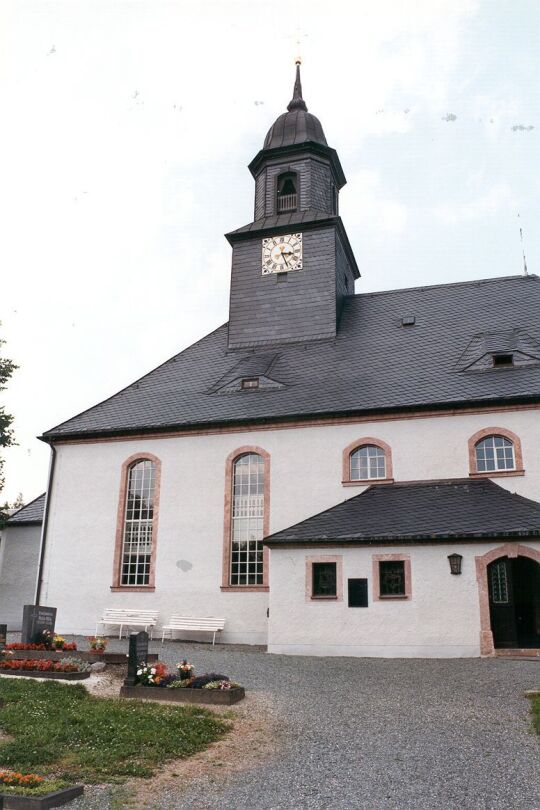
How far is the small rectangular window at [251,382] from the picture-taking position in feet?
76.8

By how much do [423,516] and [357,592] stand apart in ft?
8.19

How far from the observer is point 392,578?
17.5 m

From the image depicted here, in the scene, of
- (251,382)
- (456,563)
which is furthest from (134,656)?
(251,382)

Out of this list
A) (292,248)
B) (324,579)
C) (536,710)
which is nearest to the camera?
(536,710)

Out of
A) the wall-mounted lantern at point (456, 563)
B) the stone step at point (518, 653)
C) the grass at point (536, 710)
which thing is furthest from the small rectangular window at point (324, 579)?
the grass at point (536, 710)

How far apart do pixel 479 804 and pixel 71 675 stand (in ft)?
26.4

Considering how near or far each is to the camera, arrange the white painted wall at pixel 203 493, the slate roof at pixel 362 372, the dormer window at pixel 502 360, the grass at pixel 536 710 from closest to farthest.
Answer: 1. the grass at pixel 536 710
2. the white painted wall at pixel 203 493
3. the slate roof at pixel 362 372
4. the dormer window at pixel 502 360

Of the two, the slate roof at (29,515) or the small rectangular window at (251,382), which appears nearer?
the small rectangular window at (251,382)

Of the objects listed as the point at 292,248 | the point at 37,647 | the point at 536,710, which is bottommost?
the point at 536,710

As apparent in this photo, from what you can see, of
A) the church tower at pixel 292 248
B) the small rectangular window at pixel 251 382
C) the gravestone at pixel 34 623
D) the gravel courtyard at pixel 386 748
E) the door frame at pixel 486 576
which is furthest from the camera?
the church tower at pixel 292 248

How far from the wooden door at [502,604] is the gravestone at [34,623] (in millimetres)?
10241

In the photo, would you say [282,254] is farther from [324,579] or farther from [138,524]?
[324,579]

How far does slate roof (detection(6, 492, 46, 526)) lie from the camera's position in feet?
91.2

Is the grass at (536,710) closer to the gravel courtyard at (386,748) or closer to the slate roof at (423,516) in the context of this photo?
the gravel courtyard at (386,748)
